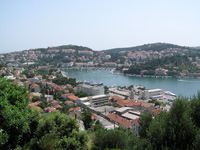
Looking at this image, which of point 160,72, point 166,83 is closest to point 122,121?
point 166,83

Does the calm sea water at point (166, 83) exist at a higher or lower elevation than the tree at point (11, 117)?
lower

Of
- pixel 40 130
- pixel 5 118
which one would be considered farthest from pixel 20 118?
pixel 40 130

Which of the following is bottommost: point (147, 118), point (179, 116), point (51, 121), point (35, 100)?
point (35, 100)

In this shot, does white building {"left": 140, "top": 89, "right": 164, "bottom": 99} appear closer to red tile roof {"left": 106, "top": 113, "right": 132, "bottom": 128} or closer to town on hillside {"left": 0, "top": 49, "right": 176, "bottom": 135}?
town on hillside {"left": 0, "top": 49, "right": 176, "bottom": 135}

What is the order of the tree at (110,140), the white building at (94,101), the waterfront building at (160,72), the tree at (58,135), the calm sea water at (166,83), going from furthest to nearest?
1. the waterfront building at (160,72)
2. the calm sea water at (166,83)
3. the white building at (94,101)
4. the tree at (110,140)
5. the tree at (58,135)

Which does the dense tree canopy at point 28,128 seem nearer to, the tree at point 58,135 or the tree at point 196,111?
the tree at point 58,135

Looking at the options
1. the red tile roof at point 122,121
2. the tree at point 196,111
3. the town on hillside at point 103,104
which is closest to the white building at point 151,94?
the town on hillside at point 103,104

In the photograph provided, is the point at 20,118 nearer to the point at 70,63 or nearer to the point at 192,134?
the point at 192,134

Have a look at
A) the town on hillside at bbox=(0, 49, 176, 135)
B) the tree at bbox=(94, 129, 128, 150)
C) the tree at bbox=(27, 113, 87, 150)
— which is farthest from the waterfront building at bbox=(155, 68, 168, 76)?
the tree at bbox=(27, 113, 87, 150)
